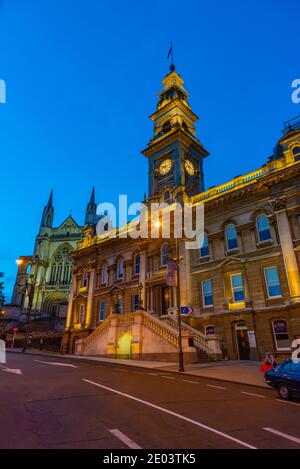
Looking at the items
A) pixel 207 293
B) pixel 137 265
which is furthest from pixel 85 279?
pixel 207 293

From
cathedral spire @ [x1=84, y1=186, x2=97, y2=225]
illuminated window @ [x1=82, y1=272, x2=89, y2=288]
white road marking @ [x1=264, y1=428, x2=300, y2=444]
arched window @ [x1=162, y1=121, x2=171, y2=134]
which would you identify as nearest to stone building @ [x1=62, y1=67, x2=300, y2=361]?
illuminated window @ [x1=82, y1=272, x2=89, y2=288]

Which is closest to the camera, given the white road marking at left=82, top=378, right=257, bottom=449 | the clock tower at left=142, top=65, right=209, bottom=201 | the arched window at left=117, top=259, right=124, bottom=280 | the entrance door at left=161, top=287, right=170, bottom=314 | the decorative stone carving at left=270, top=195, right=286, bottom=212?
the white road marking at left=82, top=378, right=257, bottom=449

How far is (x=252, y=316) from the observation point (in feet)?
71.6

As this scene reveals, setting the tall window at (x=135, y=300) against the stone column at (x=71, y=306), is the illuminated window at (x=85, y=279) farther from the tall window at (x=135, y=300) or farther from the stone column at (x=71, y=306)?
the tall window at (x=135, y=300)

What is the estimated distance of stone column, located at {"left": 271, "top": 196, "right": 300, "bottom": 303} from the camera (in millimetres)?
20094

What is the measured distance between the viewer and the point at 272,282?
2197cm

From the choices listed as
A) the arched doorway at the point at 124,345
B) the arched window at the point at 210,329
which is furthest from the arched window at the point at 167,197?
the arched doorway at the point at 124,345

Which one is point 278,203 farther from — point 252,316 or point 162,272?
point 162,272

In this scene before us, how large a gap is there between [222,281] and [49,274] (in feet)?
163

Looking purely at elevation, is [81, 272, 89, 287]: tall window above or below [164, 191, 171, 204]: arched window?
below

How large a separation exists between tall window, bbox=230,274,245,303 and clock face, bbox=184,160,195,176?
1833cm

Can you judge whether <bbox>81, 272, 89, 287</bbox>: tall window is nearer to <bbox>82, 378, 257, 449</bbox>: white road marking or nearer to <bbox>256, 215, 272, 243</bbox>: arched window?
<bbox>256, 215, 272, 243</bbox>: arched window

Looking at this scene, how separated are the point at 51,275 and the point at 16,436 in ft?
206

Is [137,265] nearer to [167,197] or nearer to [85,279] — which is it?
[167,197]
